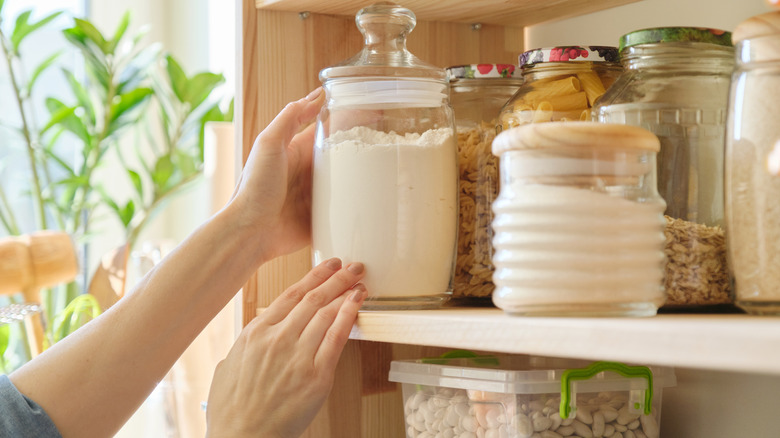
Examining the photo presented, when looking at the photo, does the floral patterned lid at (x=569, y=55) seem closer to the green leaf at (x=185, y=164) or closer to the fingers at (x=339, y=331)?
the fingers at (x=339, y=331)

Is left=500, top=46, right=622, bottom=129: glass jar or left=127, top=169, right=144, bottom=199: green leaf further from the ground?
left=500, top=46, right=622, bottom=129: glass jar

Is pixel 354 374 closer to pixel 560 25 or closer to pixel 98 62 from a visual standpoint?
pixel 560 25

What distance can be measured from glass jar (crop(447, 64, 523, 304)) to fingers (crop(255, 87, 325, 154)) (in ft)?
0.49

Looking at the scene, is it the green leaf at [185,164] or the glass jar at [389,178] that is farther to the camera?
the green leaf at [185,164]

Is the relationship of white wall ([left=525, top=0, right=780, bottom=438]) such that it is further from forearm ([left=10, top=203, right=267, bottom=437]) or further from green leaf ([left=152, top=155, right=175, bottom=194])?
green leaf ([left=152, top=155, right=175, bottom=194])

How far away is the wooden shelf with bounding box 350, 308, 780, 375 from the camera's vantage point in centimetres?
45

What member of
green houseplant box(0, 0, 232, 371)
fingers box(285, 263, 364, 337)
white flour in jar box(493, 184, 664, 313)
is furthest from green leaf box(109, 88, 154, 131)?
white flour in jar box(493, 184, 664, 313)

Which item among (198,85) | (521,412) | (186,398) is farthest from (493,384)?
(198,85)

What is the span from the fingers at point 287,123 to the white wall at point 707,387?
1.26 feet

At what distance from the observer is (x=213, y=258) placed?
2.76 feet

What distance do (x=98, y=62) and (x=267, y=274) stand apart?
5.60 feet

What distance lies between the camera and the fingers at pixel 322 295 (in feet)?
2.38

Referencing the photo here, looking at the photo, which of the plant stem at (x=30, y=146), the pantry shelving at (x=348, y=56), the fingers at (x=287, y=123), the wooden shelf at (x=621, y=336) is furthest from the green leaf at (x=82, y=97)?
the wooden shelf at (x=621, y=336)

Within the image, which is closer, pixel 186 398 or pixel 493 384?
pixel 493 384
